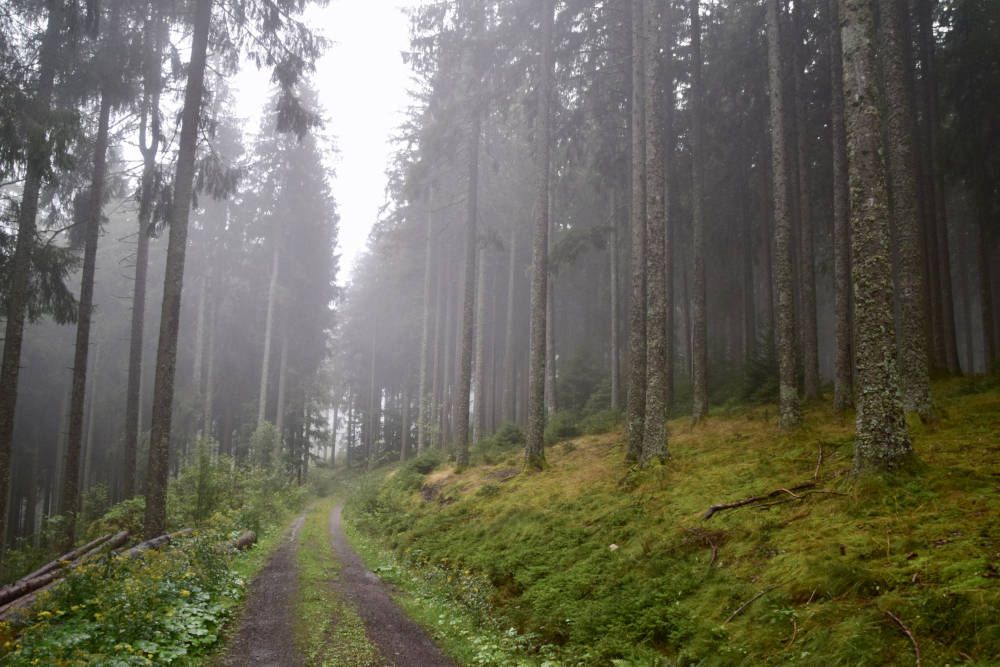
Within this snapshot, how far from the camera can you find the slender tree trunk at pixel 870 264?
7223mm

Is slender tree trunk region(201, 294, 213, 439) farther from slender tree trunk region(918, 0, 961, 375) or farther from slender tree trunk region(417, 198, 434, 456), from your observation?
slender tree trunk region(918, 0, 961, 375)

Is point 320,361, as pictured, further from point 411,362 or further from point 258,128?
point 258,128

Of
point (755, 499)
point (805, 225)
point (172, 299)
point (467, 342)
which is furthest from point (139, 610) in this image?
point (805, 225)

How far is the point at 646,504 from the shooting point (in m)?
9.69

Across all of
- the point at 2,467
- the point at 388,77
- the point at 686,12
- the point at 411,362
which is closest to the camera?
the point at 2,467

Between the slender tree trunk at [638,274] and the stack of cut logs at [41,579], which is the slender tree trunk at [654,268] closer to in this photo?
the slender tree trunk at [638,274]

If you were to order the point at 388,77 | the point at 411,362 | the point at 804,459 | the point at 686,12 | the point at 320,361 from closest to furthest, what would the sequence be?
the point at 804,459 < the point at 686,12 < the point at 388,77 < the point at 320,361 < the point at 411,362

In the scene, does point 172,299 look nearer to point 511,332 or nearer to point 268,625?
point 268,625

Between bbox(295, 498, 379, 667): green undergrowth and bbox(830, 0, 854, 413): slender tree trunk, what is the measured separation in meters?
11.6

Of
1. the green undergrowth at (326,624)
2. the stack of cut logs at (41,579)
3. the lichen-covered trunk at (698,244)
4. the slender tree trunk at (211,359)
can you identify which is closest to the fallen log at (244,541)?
→ the stack of cut logs at (41,579)

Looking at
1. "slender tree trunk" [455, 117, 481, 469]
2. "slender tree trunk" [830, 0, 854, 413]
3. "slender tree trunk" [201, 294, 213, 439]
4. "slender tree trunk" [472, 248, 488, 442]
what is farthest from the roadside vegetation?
"slender tree trunk" [201, 294, 213, 439]

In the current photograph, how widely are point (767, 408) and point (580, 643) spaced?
11136mm

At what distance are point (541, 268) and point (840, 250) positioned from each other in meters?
7.73

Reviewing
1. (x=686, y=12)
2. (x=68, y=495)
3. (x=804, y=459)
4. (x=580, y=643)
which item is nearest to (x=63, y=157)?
(x=68, y=495)
